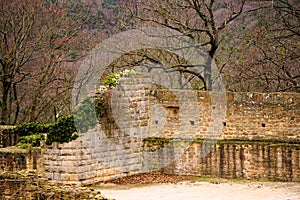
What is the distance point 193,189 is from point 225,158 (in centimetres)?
190

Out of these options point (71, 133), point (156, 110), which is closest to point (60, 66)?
point (156, 110)

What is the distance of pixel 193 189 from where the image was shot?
16.2 metres

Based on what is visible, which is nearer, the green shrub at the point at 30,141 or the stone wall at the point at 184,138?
the stone wall at the point at 184,138

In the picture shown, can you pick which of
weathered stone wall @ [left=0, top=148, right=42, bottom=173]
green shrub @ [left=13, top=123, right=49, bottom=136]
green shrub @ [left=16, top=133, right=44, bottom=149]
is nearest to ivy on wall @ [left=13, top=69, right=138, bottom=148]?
green shrub @ [left=16, top=133, right=44, bottom=149]

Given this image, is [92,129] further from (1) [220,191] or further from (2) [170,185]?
(1) [220,191]

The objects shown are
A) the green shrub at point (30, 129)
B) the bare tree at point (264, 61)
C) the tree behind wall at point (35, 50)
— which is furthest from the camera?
the tree behind wall at point (35, 50)

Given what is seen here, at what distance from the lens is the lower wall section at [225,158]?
55.3ft

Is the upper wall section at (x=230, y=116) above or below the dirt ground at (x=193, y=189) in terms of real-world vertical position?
above

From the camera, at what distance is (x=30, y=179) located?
540 inches

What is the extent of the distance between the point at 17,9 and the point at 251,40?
9.77 meters

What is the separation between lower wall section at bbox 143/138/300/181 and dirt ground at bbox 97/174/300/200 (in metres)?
0.41

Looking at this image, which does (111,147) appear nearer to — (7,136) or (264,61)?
(7,136)

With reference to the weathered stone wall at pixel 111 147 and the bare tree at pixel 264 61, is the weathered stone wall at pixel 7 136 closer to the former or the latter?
the weathered stone wall at pixel 111 147

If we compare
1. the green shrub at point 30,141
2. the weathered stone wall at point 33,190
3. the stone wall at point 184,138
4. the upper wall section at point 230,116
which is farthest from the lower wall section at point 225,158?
the weathered stone wall at point 33,190
